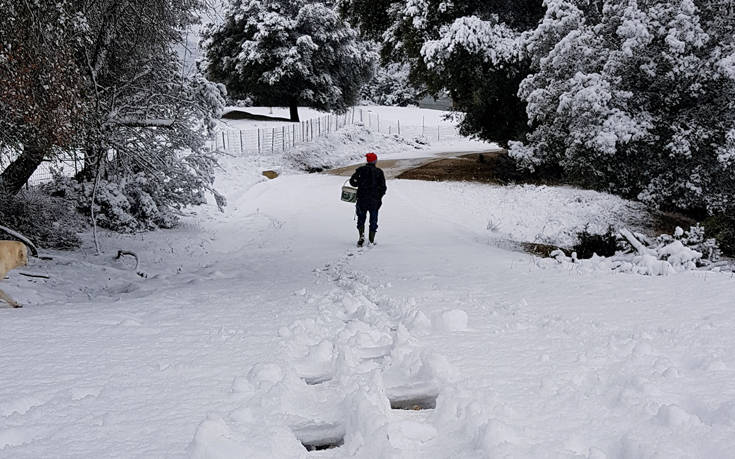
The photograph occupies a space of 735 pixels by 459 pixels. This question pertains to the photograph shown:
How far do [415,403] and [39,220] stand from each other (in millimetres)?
10051

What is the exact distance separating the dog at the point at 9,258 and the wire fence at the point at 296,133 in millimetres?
14583

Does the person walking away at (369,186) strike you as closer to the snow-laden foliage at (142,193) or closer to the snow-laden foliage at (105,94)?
the snow-laden foliage at (105,94)

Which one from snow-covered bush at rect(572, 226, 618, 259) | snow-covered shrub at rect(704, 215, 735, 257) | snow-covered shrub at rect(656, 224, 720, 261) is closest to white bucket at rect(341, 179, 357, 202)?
snow-covered bush at rect(572, 226, 618, 259)

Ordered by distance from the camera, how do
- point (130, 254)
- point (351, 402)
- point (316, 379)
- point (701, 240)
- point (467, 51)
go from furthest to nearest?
point (467, 51) < point (130, 254) < point (701, 240) < point (316, 379) < point (351, 402)

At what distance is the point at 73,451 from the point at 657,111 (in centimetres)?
1475

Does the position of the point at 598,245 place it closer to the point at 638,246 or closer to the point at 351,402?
the point at 638,246

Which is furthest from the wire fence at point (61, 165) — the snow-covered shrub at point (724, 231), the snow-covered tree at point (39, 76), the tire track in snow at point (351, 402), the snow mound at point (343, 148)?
the snow mound at point (343, 148)

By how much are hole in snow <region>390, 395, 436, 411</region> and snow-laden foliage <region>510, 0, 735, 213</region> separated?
1076 cm

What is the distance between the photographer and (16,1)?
5863mm

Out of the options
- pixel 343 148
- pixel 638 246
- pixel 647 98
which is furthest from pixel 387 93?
pixel 638 246

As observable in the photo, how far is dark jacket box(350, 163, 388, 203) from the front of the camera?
422 inches

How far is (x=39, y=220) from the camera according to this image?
35.0ft

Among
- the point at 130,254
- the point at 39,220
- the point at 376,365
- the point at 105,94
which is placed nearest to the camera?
the point at 376,365

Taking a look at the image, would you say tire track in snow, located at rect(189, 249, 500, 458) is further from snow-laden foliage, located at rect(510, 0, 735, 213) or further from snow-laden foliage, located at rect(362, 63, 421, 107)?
snow-laden foliage, located at rect(362, 63, 421, 107)
